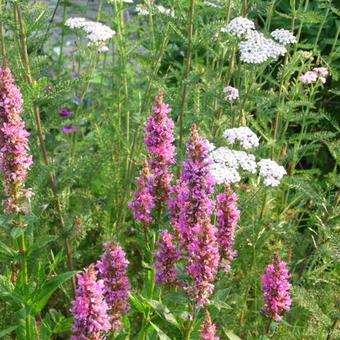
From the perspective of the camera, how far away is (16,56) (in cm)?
384

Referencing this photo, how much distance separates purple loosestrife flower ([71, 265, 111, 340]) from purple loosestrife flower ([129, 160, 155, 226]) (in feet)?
2.56

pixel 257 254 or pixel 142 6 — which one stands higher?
pixel 142 6

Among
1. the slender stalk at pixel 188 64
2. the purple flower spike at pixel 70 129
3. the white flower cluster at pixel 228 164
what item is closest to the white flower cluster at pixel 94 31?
the purple flower spike at pixel 70 129

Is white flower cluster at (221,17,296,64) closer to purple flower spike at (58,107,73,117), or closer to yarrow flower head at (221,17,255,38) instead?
yarrow flower head at (221,17,255,38)

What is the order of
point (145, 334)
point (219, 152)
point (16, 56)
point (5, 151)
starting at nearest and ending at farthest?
point (5, 151) < point (145, 334) < point (219, 152) < point (16, 56)

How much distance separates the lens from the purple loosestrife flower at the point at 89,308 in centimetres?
229

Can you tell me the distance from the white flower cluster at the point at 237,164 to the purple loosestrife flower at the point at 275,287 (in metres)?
0.60

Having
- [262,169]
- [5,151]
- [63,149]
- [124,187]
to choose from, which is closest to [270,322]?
[262,169]

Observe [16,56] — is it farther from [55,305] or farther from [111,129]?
[55,305]

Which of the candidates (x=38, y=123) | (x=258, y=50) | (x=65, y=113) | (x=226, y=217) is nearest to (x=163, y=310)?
(x=226, y=217)

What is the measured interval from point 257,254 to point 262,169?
2.12 ft

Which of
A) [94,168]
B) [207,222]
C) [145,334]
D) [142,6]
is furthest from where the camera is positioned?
[142,6]

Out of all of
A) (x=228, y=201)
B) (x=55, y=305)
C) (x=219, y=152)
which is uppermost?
(x=228, y=201)

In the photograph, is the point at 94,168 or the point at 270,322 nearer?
the point at 270,322
